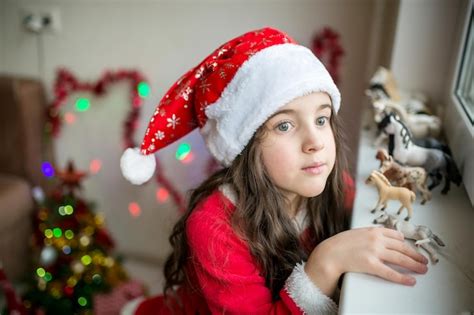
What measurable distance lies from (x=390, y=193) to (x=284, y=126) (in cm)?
19

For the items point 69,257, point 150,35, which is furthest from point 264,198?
point 69,257

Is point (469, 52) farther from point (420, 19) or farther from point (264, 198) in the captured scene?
point (264, 198)

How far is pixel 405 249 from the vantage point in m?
0.63

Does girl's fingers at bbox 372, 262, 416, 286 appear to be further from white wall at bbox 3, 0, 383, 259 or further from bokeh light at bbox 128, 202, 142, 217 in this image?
bokeh light at bbox 128, 202, 142, 217

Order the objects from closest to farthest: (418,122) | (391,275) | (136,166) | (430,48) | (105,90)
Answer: (391,275), (136,166), (418,122), (430,48), (105,90)

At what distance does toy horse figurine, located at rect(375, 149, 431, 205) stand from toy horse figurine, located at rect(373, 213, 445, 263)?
0.32 ft

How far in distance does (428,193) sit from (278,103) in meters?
0.30

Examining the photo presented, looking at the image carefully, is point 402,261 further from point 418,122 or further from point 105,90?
point 105,90

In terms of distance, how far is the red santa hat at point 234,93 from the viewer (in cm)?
71

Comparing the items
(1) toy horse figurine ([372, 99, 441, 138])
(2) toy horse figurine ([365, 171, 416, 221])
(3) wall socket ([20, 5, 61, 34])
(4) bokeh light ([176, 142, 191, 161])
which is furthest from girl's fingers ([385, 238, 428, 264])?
(3) wall socket ([20, 5, 61, 34])

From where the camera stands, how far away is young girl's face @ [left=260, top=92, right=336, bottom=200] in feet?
2.34

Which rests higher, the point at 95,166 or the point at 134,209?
the point at 95,166

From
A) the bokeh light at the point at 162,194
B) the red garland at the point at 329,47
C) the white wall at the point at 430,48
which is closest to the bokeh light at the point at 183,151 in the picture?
the bokeh light at the point at 162,194

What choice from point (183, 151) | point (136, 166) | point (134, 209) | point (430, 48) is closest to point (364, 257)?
point (136, 166)
